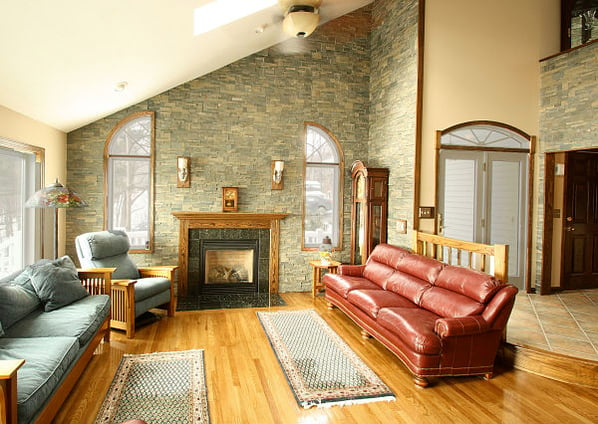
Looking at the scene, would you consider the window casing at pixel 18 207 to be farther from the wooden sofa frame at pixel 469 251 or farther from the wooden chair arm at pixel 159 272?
the wooden sofa frame at pixel 469 251

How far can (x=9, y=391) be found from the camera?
2055 millimetres

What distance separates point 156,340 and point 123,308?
1.64 feet

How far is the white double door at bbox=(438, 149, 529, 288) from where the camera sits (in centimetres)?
548

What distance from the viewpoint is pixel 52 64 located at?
363cm

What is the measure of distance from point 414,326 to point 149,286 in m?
2.94

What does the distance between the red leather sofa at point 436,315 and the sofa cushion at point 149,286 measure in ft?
7.11

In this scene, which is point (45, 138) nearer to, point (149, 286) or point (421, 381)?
point (149, 286)

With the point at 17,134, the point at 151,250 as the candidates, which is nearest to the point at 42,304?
the point at 17,134

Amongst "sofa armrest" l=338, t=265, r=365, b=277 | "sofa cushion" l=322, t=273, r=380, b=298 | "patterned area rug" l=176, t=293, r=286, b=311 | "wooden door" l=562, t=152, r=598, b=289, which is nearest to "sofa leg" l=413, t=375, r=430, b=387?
"sofa cushion" l=322, t=273, r=380, b=298

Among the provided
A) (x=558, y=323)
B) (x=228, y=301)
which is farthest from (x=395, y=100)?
(x=228, y=301)

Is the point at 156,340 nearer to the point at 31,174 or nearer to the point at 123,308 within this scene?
the point at 123,308

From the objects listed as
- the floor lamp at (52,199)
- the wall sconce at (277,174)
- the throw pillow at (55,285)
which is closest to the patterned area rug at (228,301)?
the wall sconce at (277,174)

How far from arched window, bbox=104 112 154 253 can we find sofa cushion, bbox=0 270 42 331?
2.40 m

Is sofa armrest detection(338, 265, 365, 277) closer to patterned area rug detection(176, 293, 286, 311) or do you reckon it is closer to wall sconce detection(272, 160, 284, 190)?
patterned area rug detection(176, 293, 286, 311)
